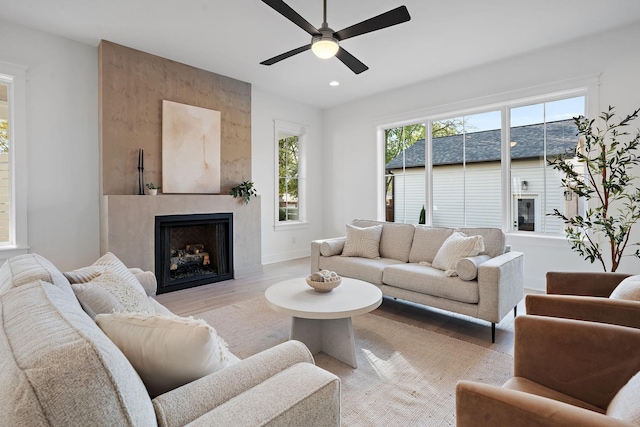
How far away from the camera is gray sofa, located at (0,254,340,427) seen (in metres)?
0.57

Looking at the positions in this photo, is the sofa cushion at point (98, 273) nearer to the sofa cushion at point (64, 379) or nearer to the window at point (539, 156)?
the sofa cushion at point (64, 379)

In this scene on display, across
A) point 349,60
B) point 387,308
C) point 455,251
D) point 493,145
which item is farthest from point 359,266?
point 493,145

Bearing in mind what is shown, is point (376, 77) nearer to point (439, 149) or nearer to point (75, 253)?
point (439, 149)

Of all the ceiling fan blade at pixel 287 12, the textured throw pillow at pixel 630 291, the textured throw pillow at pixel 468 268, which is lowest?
the textured throw pillow at pixel 468 268

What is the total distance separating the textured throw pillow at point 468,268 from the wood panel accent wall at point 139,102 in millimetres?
3408

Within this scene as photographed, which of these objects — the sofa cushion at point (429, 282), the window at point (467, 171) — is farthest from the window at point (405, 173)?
the sofa cushion at point (429, 282)

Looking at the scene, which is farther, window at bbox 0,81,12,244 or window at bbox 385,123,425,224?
window at bbox 385,123,425,224

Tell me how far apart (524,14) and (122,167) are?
4.57 metres

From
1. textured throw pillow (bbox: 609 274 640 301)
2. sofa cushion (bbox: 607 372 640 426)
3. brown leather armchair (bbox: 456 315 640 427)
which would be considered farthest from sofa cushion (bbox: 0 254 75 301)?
textured throw pillow (bbox: 609 274 640 301)

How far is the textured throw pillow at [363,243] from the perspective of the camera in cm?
376

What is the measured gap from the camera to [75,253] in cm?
379

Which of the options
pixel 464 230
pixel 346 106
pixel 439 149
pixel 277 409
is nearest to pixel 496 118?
pixel 439 149

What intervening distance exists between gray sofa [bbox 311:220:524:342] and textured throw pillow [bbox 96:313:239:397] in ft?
7.60

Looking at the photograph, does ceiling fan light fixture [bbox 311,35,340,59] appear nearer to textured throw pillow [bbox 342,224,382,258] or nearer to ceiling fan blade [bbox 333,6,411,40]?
ceiling fan blade [bbox 333,6,411,40]
